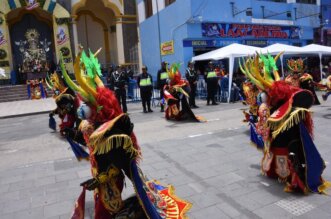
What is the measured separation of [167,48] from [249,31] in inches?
215

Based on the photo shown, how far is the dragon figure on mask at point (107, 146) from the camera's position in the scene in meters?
2.86

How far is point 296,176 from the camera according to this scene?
13.6 feet

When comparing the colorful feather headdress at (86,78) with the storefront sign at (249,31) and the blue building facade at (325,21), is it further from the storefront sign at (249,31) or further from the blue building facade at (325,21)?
the blue building facade at (325,21)

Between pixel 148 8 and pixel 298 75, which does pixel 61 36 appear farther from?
pixel 298 75

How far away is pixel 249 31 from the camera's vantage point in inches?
831

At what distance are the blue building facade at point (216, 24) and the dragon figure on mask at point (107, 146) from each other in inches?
632

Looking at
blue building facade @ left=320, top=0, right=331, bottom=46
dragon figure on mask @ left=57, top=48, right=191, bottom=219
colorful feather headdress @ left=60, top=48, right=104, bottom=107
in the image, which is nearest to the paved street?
dragon figure on mask @ left=57, top=48, right=191, bottom=219

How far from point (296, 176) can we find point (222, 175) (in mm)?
1227

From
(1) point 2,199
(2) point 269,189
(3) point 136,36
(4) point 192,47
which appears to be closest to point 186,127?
(2) point 269,189

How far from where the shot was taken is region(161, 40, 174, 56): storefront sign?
66.1ft

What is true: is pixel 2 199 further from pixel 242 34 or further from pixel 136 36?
pixel 136 36

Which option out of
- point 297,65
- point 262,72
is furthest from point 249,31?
point 262,72

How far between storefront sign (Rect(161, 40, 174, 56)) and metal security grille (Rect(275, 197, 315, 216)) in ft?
54.8

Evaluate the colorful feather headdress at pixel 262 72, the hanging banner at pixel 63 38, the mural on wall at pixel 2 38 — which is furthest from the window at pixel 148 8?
the colorful feather headdress at pixel 262 72
